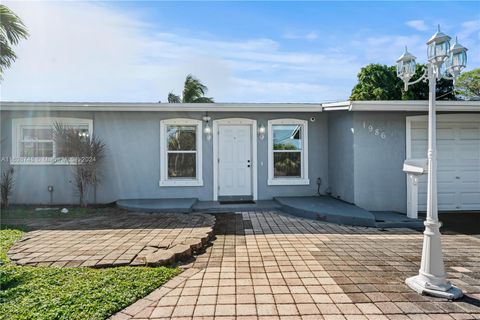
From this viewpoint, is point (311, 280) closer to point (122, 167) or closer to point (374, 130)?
point (374, 130)

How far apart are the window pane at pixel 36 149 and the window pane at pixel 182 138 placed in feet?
11.3

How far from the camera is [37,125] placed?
8.87m

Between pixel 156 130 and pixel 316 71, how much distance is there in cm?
791

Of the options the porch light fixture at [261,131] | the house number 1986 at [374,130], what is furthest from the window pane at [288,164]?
the house number 1986 at [374,130]

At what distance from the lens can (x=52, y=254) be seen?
4.37 meters

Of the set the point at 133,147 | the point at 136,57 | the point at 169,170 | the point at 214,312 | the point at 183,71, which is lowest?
the point at 214,312

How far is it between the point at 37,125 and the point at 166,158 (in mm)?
3802

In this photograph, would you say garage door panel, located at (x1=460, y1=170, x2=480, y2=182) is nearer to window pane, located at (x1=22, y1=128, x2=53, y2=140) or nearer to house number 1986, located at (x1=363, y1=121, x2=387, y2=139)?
house number 1986, located at (x1=363, y1=121, x2=387, y2=139)

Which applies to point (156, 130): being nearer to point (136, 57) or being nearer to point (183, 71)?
point (136, 57)

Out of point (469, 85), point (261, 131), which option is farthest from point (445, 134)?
point (469, 85)

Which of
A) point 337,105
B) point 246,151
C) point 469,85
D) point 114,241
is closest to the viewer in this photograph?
point 114,241

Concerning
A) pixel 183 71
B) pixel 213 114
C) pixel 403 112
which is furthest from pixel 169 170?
pixel 183 71

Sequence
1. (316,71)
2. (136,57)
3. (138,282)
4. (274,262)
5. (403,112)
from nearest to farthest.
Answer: (138,282) → (274,262) → (403,112) → (136,57) → (316,71)

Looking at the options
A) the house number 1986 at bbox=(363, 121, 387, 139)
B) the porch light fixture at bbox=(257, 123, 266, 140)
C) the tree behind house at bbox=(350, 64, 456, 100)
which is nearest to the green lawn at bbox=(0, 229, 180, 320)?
the porch light fixture at bbox=(257, 123, 266, 140)
